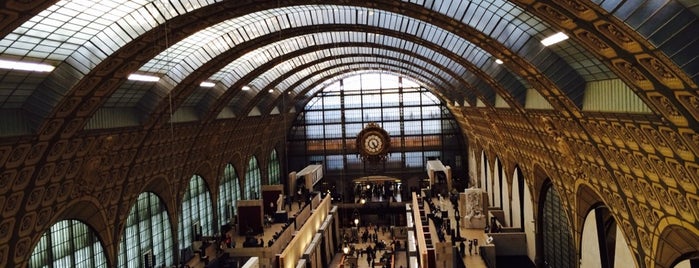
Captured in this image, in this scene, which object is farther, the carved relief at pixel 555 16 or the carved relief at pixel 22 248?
the carved relief at pixel 22 248

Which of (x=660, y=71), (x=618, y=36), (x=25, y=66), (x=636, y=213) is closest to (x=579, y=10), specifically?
(x=618, y=36)

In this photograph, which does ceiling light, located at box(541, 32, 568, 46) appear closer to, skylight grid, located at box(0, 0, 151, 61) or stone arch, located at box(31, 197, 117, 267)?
skylight grid, located at box(0, 0, 151, 61)

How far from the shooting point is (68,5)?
1984 cm

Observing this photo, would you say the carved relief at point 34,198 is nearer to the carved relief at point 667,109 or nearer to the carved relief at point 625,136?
the carved relief at point 625,136

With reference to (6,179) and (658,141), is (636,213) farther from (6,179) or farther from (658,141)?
(6,179)

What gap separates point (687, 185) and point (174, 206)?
3367 cm

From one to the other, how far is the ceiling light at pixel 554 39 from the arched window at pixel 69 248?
2341 cm

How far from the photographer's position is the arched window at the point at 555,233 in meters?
33.3

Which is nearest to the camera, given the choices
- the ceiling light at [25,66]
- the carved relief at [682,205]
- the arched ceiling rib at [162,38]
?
the carved relief at [682,205]

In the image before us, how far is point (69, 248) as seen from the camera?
1196 inches

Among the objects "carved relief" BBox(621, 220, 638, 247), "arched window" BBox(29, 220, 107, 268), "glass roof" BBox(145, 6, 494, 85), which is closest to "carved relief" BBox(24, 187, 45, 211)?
"arched window" BBox(29, 220, 107, 268)

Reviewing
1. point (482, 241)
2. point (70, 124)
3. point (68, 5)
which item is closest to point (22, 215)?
point (70, 124)

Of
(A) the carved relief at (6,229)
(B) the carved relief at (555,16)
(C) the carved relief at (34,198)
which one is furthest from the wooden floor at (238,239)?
(B) the carved relief at (555,16)

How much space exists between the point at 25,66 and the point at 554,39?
59.1ft
